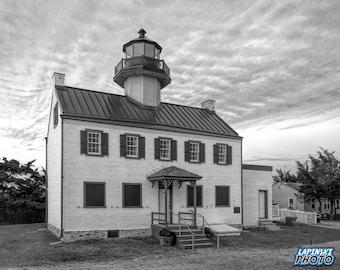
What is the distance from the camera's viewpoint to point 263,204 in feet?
92.5

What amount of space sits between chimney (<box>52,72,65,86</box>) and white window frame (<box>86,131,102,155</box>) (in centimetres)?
415

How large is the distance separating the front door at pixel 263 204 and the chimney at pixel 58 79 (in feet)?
53.7

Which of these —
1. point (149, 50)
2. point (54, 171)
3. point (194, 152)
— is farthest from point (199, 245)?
point (149, 50)

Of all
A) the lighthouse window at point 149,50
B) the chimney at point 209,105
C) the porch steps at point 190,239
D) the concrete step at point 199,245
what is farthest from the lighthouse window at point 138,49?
the concrete step at point 199,245

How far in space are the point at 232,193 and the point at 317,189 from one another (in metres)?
18.3

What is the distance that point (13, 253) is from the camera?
51.7ft

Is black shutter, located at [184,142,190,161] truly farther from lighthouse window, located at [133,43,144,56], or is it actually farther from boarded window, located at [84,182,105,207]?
lighthouse window, located at [133,43,144,56]

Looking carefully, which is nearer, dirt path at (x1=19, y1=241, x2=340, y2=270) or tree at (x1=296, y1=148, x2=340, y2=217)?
dirt path at (x1=19, y1=241, x2=340, y2=270)

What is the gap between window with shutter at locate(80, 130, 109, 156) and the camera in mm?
19672

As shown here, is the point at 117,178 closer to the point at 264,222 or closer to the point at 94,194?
the point at 94,194

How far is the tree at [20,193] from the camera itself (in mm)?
28594

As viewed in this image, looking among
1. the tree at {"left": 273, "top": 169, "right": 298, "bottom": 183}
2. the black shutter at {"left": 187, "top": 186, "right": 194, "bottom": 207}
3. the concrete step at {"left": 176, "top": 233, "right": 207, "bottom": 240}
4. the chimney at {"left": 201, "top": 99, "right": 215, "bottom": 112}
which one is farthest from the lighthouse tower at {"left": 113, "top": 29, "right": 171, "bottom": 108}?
the tree at {"left": 273, "top": 169, "right": 298, "bottom": 183}

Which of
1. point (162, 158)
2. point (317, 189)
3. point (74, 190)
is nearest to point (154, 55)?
point (162, 158)

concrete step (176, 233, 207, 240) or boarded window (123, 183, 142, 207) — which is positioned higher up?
boarded window (123, 183, 142, 207)
